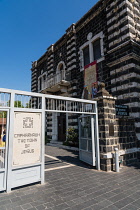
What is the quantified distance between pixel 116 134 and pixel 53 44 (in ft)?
43.1

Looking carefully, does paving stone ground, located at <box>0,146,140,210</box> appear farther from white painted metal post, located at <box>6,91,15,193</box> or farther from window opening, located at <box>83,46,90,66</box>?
window opening, located at <box>83,46,90,66</box>

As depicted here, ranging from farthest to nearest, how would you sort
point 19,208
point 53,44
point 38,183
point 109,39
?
point 53,44 → point 109,39 → point 38,183 → point 19,208

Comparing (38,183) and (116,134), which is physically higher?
(116,134)

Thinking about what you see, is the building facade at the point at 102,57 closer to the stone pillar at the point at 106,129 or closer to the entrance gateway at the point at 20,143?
the stone pillar at the point at 106,129

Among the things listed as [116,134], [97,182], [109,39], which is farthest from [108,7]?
[97,182]

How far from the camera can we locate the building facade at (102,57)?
25.9 feet

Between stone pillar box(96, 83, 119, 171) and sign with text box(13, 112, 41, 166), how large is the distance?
2.61m

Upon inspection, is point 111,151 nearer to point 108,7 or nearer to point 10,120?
point 10,120

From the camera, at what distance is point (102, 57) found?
9.70 meters

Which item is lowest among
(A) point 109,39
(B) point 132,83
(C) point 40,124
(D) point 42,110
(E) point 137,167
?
(E) point 137,167

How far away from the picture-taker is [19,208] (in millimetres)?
2979

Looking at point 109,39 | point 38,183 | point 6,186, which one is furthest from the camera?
point 109,39

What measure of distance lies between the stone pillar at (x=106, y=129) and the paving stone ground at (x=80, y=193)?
524mm

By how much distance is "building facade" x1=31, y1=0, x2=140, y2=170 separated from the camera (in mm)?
7891
